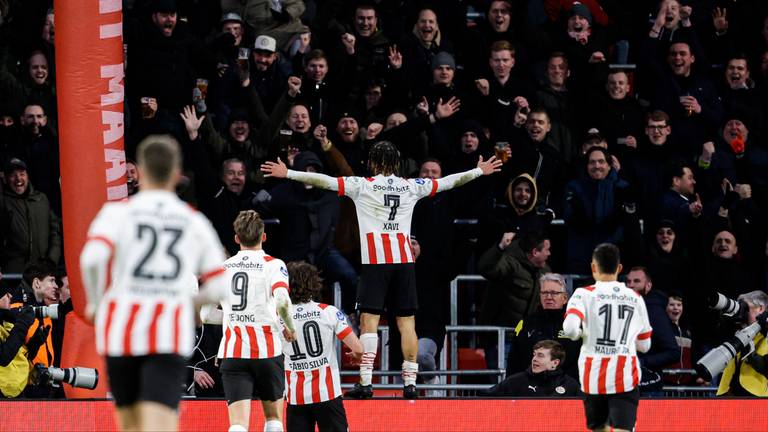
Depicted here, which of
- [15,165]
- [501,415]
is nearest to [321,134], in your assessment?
[15,165]

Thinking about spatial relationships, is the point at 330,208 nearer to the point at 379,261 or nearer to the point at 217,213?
the point at 217,213

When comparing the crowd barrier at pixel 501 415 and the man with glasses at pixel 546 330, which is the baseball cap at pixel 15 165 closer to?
the crowd barrier at pixel 501 415

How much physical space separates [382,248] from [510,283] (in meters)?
2.34

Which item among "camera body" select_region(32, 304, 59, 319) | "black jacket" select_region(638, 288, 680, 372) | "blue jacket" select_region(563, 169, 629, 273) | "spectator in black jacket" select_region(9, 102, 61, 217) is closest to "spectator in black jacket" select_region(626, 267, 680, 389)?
"black jacket" select_region(638, 288, 680, 372)

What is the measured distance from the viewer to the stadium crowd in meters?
12.6

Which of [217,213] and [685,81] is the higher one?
[685,81]

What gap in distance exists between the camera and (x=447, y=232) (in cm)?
1272

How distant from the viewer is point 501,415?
10570mm

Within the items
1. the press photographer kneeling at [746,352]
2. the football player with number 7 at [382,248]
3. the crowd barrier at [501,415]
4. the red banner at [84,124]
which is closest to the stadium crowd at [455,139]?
the red banner at [84,124]

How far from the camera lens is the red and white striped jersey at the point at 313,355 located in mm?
9445

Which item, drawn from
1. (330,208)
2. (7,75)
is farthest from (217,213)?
(7,75)

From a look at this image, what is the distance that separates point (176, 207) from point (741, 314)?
22.0 feet

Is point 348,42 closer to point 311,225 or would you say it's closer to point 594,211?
point 311,225

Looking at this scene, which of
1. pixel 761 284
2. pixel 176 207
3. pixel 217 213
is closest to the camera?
pixel 176 207
